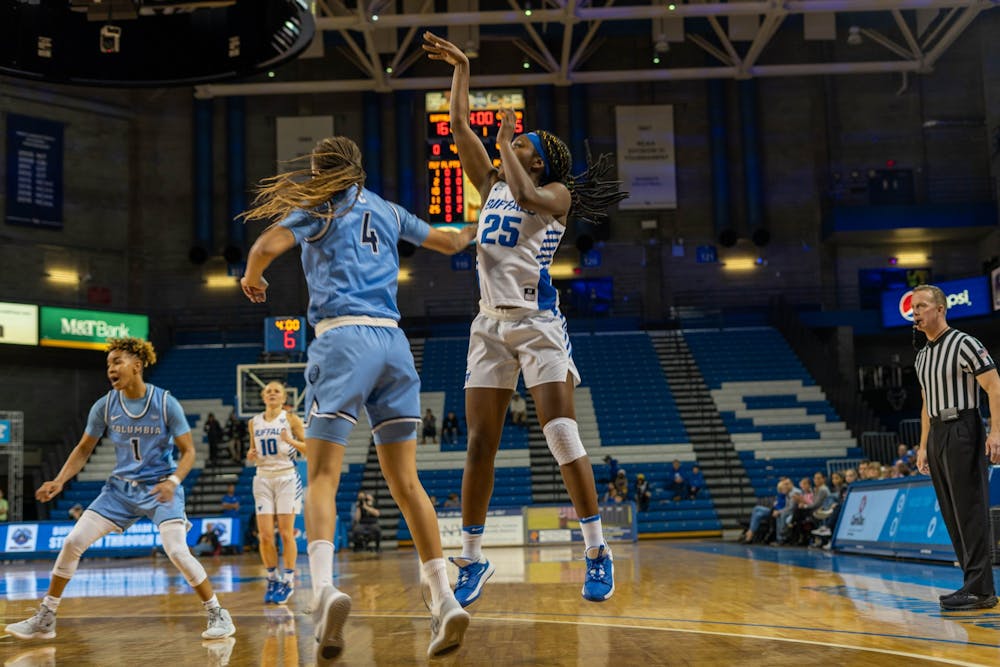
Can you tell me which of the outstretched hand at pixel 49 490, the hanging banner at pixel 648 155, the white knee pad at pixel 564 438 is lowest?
the outstretched hand at pixel 49 490

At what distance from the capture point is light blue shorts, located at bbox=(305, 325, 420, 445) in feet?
14.0

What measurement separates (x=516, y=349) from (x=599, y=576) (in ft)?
3.77

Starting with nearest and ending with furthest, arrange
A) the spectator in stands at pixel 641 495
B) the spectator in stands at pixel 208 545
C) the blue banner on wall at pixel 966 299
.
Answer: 1. the spectator in stands at pixel 208 545
2. the spectator in stands at pixel 641 495
3. the blue banner on wall at pixel 966 299

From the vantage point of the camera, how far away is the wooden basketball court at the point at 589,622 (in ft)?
14.6

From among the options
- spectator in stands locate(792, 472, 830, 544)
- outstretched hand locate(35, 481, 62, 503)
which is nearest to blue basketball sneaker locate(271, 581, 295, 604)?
outstretched hand locate(35, 481, 62, 503)

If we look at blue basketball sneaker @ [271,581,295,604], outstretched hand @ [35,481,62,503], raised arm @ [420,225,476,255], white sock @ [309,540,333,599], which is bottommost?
blue basketball sneaker @ [271,581,295,604]

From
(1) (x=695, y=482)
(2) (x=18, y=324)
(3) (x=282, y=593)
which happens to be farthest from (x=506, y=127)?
(2) (x=18, y=324)

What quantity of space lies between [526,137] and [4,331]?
902 inches

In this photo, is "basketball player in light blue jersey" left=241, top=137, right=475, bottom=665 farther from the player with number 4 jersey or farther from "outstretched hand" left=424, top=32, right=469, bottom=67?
the player with number 4 jersey

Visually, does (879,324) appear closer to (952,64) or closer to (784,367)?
(784,367)

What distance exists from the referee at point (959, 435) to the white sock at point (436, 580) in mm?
3314

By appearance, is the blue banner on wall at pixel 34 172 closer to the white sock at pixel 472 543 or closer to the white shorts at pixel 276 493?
the white shorts at pixel 276 493

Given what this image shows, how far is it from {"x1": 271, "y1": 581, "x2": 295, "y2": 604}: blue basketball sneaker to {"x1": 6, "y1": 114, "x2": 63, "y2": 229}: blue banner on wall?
22.0 metres

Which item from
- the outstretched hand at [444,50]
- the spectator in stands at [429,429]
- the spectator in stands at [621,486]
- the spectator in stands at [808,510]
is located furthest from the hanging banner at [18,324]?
the outstretched hand at [444,50]
